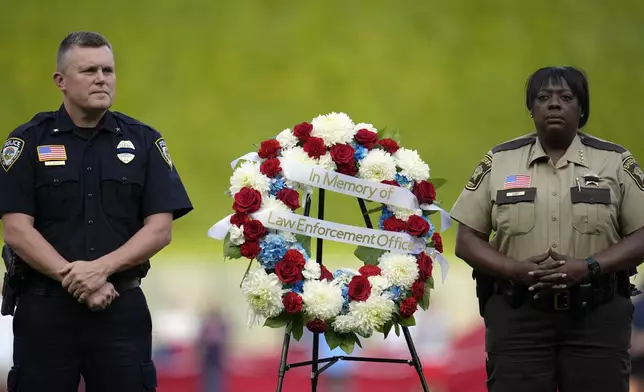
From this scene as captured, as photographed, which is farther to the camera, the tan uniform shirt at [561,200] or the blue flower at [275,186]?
the blue flower at [275,186]

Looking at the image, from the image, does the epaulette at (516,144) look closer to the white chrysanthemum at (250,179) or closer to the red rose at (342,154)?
the red rose at (342,154)

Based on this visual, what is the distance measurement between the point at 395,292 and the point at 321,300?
0.91ft

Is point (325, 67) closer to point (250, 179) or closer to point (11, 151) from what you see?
point (250, 179)

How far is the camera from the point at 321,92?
21.1 feet

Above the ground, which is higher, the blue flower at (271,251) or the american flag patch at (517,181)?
the american flag patch at (517,181)

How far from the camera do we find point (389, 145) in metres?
3.61

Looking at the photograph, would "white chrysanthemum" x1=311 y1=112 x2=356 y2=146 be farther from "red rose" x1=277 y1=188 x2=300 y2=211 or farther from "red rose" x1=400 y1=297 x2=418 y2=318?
"red rose" x1=400 y1=297 x2=418 y2=318

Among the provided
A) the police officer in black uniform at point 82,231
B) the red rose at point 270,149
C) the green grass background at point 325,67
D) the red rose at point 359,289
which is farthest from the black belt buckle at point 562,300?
the green grass background at point 325,67

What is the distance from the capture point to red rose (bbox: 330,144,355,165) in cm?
350

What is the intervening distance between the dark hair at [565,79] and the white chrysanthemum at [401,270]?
69cm

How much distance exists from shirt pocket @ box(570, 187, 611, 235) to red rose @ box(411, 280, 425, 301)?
63 centimetres

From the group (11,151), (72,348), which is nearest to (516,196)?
(72,348)

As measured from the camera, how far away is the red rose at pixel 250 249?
338cm

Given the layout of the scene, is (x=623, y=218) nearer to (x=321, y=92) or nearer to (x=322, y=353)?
(x=322, y=353)
